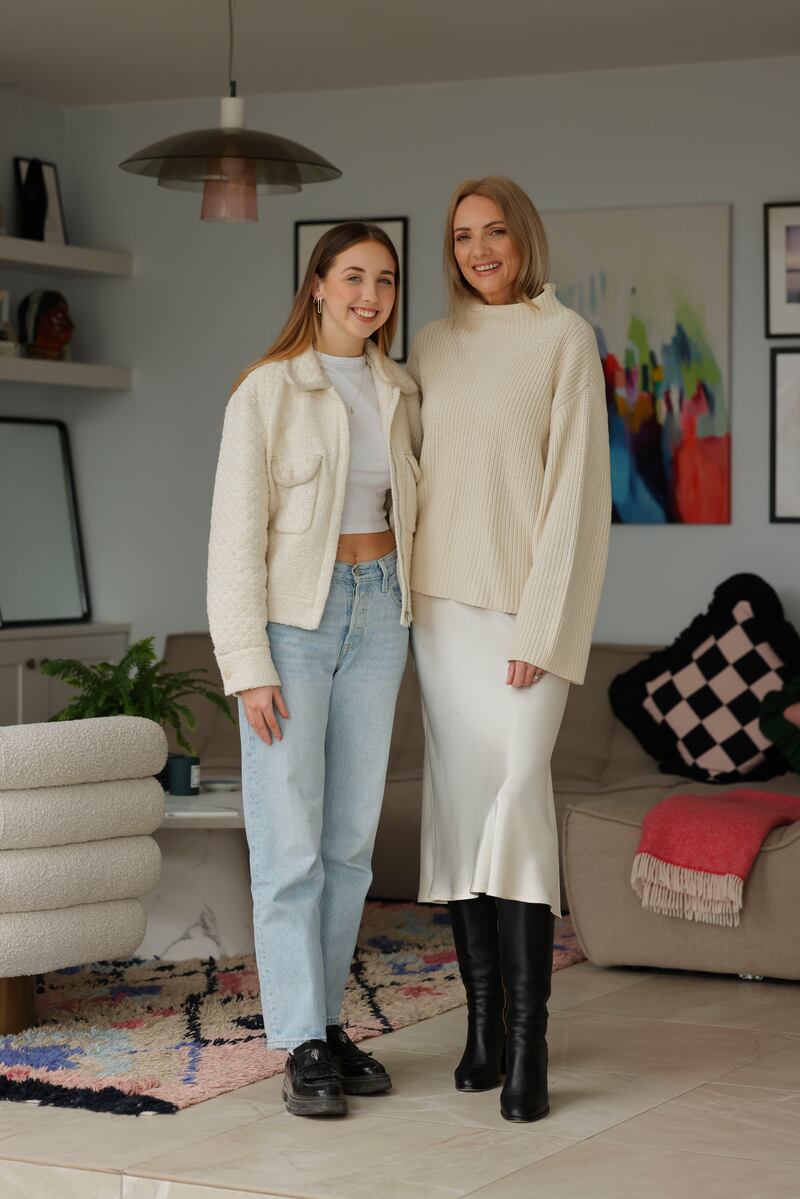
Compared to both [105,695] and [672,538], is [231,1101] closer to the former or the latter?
[105,695]

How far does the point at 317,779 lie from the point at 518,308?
868 mm

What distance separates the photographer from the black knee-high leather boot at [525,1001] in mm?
2838

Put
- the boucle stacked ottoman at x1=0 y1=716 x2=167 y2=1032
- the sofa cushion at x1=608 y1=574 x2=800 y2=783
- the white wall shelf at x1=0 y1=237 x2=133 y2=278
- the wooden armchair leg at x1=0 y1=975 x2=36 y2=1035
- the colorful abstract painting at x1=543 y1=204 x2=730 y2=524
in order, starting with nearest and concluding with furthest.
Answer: the boucle stacked ottoman at x1=0 y1=716 x2=167 y2=1032
the wooden armchair leg at x1=0 y1=975 x2=36 y2=1035
the sofa cushion at x1=608 y1=574 x2=800 y2=783
the colorful abstract painting at x1=543 y1=204 x2=730 y2=524
the white wall shelf at x1=0 y1=237 x2=133 y2=278

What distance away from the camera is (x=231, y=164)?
158 inches

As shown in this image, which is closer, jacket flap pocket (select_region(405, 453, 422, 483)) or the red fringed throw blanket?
jacket flap pocket (select_region(405, 453, 422, 483))

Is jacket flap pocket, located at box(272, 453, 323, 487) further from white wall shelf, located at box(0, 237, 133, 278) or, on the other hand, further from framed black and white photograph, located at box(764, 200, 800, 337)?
white wall shelf, located at box(0, 237, 133, 278)

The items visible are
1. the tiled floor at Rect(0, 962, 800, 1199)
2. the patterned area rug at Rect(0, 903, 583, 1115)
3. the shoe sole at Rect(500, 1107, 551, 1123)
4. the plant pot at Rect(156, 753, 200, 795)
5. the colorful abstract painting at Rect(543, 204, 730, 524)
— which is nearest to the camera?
the tiled floor at Rect(0, 962, 800, 1199)

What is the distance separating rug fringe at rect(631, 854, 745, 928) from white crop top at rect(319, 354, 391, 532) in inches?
55.2

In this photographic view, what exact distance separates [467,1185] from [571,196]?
372cm

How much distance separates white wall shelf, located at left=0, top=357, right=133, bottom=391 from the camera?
5.75m

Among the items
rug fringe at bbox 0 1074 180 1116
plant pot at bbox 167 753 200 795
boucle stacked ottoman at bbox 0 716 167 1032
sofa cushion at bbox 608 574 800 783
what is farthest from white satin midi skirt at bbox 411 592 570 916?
sofa cushion at bbox 608 574 800 783

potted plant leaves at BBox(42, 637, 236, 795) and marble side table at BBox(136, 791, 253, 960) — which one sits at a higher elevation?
potted plant leaves at BBox(42, 637, 236, 795)

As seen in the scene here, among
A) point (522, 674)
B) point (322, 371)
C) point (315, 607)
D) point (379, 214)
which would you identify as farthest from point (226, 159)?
point (379, 214)

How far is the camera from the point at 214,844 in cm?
417
